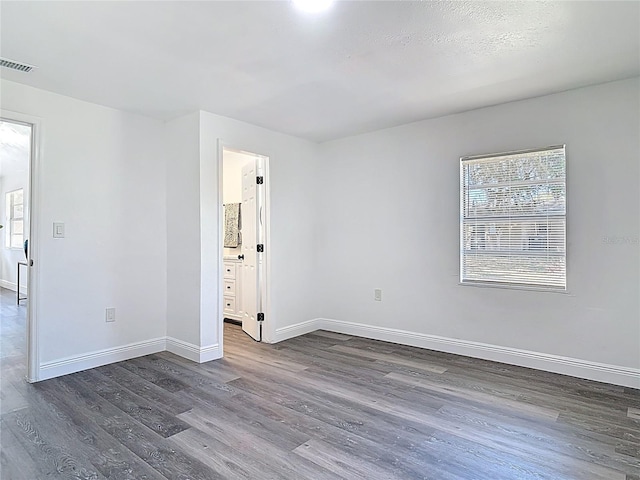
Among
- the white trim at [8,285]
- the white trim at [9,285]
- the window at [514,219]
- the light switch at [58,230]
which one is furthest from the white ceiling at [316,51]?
the white trim at [8,285]

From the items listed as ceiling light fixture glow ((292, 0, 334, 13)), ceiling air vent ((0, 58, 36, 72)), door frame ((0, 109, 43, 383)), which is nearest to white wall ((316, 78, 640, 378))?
ceiling light fixture glow ((292, 0, 334, 13))

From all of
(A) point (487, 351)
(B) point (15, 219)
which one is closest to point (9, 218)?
(B) point (15, 219)

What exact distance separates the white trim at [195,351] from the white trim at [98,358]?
0.20 metres

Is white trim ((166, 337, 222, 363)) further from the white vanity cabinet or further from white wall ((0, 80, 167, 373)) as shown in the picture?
the white vanity cabinet

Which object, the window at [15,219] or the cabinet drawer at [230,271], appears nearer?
the cabinet drawer at [230,271]

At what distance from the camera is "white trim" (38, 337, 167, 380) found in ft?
10.3

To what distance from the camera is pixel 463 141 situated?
12.3 feet

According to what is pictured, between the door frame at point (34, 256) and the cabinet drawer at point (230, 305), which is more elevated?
the door frame at point (34, 256)

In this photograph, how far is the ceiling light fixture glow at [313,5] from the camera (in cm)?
194

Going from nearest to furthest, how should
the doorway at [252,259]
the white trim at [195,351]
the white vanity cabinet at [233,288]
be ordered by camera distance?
the white trim at [195,351] → the doorway at [252,259] → the white vanity cabinet at [233,288]

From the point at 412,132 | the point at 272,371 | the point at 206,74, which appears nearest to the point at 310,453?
the point at 272,371

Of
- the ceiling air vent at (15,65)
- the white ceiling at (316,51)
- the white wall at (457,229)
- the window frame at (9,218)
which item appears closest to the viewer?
the white ceiling at (316,51)

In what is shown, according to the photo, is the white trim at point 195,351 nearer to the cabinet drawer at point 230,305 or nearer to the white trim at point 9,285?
the cabinet drawer at point 230,305

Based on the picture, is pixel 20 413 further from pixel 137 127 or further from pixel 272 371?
pixel 137 127
